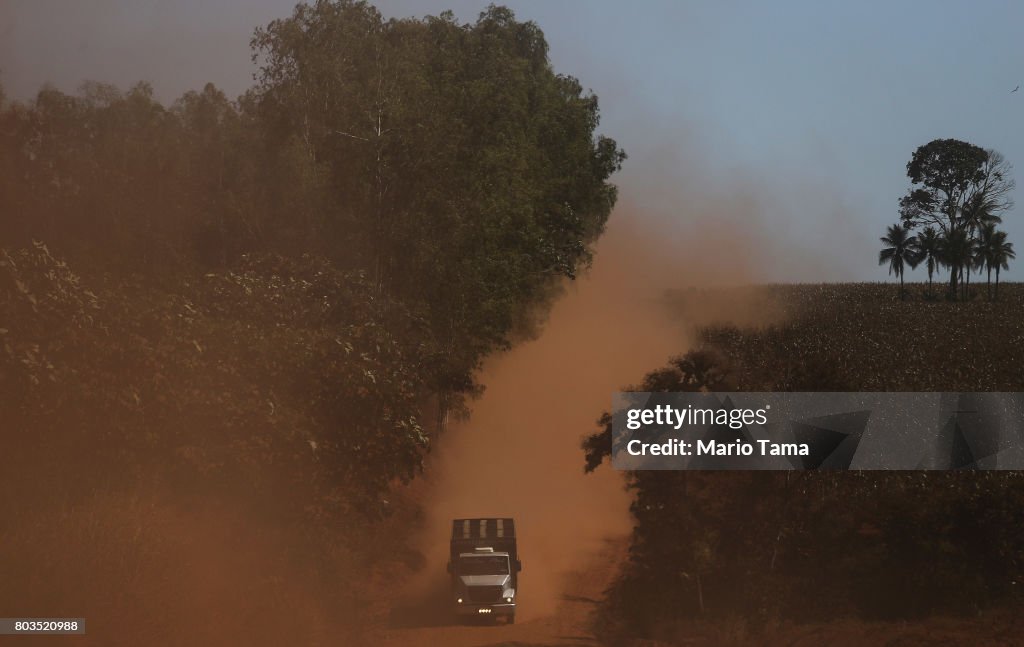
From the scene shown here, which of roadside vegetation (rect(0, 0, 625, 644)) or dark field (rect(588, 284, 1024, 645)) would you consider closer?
roadside vegetation (rect(0, 0, 625, 644))

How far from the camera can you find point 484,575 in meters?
32.2

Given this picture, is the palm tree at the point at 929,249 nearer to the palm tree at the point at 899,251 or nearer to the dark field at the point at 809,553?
the palm tree at the point at 899,251

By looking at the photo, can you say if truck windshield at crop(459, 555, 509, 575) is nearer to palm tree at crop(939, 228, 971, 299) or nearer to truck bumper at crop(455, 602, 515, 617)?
truck bumper at crop(455, 602, 515, 617)

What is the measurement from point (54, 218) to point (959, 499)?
3991cm

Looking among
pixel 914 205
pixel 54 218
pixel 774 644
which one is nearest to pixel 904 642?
pixel 774 644

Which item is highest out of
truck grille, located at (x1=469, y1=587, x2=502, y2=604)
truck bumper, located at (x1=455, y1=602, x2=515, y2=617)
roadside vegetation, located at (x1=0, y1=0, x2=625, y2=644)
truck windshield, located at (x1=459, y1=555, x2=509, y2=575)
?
roadside vegetation, located at (x1=0, y1=0, x2=625, y2=644)

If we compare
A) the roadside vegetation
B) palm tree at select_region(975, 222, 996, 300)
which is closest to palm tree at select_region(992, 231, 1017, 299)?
palm tree at select_region(975, 222, 996, 300)

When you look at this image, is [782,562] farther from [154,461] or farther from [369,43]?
[369,43]

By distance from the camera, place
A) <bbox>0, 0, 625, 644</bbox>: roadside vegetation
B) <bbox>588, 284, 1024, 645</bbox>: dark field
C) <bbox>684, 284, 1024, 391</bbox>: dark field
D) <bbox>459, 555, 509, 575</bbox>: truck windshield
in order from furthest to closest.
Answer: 1. <bbox>459, 555, 509, 575</bbox>: truck windshield
2. <bbox>684, 284, 1024, 391</bbox>: dark field
3. <bbox>588, 284, 1024, 645</bbox>: dark field
4. <bbox>0, 0, 625, 644</bbox>: roadside vegetation

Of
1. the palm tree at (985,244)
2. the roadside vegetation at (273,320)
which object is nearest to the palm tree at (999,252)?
the palm tree at (985,244)

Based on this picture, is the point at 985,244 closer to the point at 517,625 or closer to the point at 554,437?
the point at 554,437

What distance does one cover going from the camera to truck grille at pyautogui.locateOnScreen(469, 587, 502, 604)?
31.9 meters

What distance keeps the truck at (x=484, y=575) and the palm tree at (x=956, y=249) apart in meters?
101

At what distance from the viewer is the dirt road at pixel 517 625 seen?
96.2 feet
